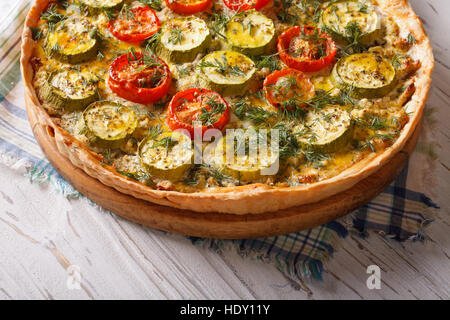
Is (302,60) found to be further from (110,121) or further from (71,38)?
(71,38)

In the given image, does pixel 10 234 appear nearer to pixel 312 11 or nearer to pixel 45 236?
pixel 45 236

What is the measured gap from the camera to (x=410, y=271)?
13.0 feet

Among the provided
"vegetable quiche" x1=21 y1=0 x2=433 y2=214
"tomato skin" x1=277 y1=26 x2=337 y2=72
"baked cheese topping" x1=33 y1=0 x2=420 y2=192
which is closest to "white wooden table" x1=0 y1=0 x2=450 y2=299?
"vegetable quiche" x1=21 y1=0 x2=433 y2=214

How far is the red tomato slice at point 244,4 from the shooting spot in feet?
15.7

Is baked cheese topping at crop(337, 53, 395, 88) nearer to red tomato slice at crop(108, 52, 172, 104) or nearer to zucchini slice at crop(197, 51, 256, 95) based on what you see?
zucchini slice at crop(197, 51, 256, 95)

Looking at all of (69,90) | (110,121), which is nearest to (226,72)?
(110,121)

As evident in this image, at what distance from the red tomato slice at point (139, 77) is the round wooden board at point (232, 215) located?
66cm

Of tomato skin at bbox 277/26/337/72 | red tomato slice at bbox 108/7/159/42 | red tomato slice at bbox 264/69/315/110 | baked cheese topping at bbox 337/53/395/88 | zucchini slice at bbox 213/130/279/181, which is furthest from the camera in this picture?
red tomato slice at bbox 108/7/159/42

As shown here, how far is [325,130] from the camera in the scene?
3.97m

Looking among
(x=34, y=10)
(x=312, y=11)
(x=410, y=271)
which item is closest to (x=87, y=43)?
(x=34, y=10)

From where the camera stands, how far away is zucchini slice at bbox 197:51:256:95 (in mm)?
4191

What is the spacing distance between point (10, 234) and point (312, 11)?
3.08m

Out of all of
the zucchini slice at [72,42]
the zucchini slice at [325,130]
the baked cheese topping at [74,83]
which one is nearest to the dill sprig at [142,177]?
the baked cheese topping at [74,83]

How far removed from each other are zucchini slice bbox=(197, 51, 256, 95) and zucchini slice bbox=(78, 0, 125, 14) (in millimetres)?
1012
